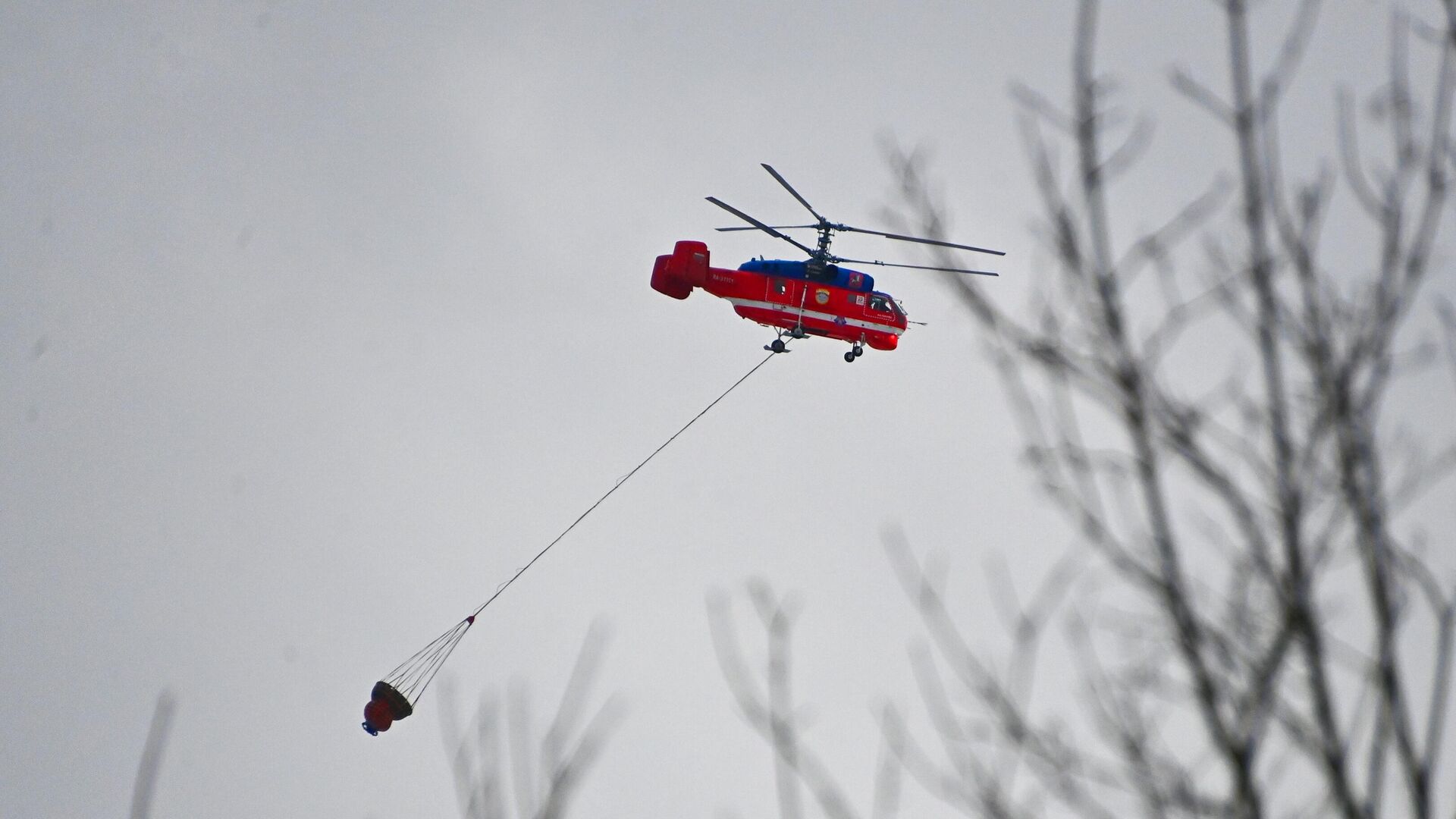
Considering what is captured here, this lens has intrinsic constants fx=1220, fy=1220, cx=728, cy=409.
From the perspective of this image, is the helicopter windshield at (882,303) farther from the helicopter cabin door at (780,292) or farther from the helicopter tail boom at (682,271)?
the helicopter tail boom at (682,271)

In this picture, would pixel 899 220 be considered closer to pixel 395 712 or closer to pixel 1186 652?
pixel 1186 652

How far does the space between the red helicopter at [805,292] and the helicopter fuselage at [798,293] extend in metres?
0.01

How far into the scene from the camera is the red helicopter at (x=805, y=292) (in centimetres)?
1884

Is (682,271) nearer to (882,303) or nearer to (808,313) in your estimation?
(808,313)

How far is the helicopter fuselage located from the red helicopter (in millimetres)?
12

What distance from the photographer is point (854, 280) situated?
19.0 metres

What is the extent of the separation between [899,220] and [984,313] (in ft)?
1.73

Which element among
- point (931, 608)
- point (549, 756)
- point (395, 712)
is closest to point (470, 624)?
point (395, 712)

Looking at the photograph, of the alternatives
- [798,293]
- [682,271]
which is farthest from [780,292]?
[682,271]

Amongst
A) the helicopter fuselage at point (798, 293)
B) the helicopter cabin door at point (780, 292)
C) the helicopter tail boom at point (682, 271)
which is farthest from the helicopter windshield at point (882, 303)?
the helicopter tail boom at point (682, 271)

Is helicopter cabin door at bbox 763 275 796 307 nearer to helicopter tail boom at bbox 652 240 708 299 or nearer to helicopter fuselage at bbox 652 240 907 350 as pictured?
helicopter fuselage at bbox 652 240 907 350

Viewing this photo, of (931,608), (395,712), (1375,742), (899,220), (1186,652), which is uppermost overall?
(395,712)

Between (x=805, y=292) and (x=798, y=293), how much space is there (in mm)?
110

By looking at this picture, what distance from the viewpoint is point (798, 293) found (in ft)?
61.8
